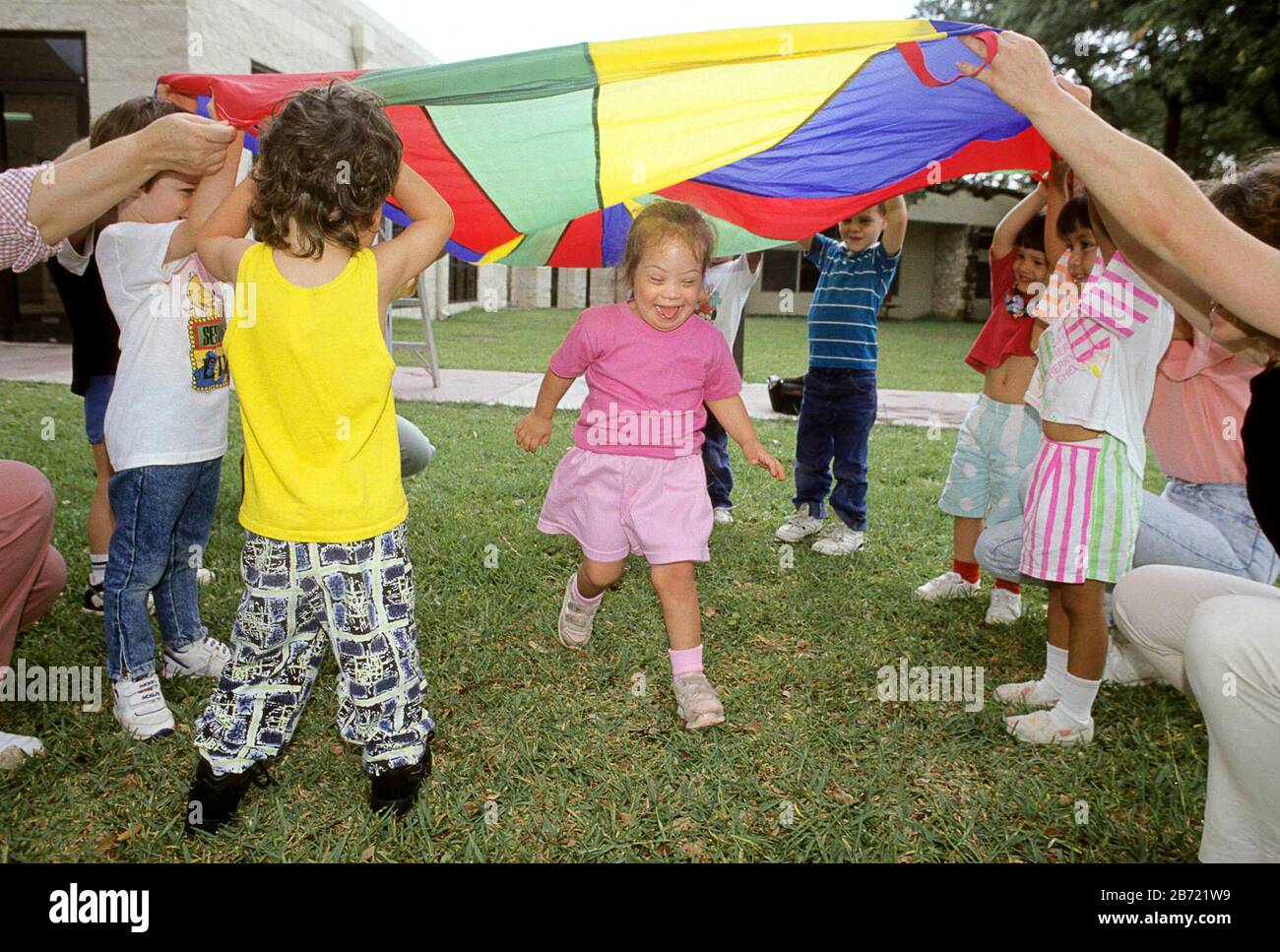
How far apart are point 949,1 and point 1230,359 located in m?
22.9

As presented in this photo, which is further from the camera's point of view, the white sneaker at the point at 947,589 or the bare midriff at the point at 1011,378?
the white sneaker at the point at 947,589

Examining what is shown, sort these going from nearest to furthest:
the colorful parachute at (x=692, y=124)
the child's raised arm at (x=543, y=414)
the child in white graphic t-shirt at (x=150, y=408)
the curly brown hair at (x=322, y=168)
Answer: the curly brown hair at (x=322, y=168) < the colorful parachute at (x=692, y=124) < the child in white graphic t-shirt at (x=150, y=408) < the child's raised arm at (x=543, y=414)

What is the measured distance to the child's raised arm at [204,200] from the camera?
217 centimetres

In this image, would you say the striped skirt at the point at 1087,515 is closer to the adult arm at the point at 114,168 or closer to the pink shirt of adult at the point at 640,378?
the pink shirt of adult at the point at 640,378

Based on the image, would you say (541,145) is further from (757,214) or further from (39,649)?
(39,649)

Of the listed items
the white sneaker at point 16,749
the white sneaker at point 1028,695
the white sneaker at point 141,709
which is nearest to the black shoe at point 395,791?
the white sneaker at point 141,709

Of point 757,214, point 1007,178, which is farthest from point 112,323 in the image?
point 1007,178

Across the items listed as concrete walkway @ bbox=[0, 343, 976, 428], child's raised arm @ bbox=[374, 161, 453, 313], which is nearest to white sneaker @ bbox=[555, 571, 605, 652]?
child's raised arm @ bbox=[374, 161, 453, 313]

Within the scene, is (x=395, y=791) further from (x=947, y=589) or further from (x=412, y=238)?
(x=947, y=589)

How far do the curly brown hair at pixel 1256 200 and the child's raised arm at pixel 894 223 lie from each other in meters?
1.77

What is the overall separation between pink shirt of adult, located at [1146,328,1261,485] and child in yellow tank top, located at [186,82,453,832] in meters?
2.20

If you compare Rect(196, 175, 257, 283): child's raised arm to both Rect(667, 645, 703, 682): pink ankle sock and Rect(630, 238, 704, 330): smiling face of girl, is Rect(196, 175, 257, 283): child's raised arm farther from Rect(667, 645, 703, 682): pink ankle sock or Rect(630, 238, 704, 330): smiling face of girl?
Rect(667, 645, 703, 682): pink ankle sock

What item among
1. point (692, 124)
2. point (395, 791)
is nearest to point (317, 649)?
point (395, 791)

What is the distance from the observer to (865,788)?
7.47 ft
